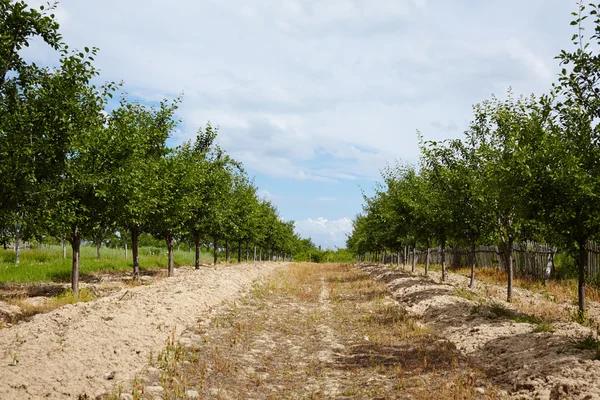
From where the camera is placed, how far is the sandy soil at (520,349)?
6875 mm

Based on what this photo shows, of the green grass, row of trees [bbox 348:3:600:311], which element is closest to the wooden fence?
row of trees [bbox 348:3:600:311]

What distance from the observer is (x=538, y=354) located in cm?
847

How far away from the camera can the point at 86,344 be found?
8.55 m

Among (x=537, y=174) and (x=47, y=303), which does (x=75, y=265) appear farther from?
(x=537, y=174)

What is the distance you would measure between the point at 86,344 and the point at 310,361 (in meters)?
4.42

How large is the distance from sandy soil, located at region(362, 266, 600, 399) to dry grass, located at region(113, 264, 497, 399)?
18.2 inches

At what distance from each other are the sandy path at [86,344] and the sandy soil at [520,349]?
659 cm

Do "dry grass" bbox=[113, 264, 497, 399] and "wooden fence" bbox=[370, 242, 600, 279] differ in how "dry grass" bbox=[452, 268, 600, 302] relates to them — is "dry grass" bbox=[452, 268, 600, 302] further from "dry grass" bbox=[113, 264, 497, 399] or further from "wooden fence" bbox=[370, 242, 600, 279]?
"dry grass" bbox=[113, 264, 497, 399]

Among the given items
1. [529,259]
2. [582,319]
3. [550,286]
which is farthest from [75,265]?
[529,259]

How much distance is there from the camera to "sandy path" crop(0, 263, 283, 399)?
6.76m

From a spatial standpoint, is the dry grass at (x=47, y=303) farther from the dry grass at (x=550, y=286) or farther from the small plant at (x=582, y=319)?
the dry grass at (x=550, y=286)

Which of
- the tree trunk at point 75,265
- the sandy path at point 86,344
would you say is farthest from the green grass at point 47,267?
the sandy path at point 86,344

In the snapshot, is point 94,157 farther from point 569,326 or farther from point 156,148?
point 569,326

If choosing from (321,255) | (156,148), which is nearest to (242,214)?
(156,148)
